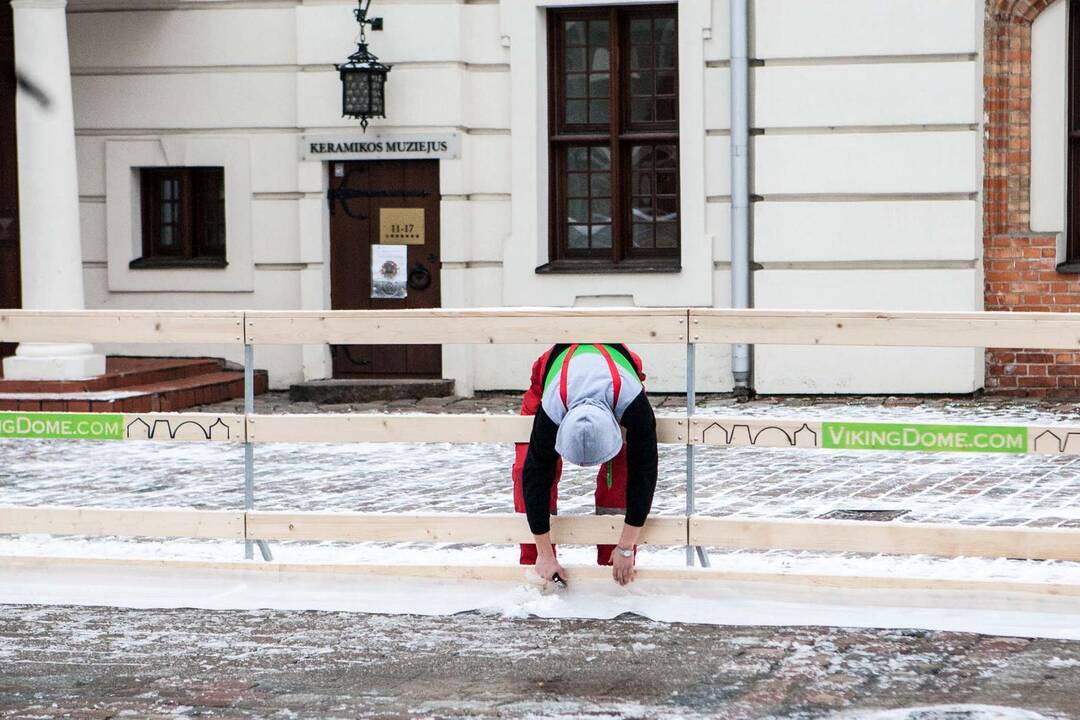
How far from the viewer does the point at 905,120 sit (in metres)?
14.2

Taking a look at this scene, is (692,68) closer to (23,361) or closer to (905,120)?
(905,120)

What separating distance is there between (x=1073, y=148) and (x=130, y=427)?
9.57 metres

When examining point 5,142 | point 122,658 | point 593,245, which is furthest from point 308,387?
point 122,658

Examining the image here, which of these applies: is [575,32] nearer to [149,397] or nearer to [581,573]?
[149,397]

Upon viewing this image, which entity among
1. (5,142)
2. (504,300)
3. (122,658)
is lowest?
(122,658)

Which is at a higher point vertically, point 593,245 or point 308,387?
point 593,245

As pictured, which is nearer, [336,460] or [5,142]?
[336,460]

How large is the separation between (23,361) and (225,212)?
8.58 ft

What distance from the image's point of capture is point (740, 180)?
14.5 m

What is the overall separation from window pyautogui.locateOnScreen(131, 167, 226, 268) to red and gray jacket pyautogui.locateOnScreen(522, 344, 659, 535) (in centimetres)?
939

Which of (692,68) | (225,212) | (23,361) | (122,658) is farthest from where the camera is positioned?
(225,212)

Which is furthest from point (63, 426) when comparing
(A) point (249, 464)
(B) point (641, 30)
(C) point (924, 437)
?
(B) point (641, 30)

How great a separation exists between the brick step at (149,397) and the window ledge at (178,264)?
97 centimetres

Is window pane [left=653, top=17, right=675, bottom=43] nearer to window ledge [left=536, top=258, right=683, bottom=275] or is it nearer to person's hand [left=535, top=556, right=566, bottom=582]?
window ledge [left=536, top=258, right=683, bottom=275]
